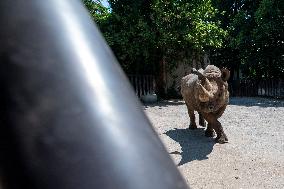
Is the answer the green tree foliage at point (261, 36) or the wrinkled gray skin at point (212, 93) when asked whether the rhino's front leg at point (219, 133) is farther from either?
the green tree foliage at point (261, 36)

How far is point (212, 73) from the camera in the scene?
892 centimetres

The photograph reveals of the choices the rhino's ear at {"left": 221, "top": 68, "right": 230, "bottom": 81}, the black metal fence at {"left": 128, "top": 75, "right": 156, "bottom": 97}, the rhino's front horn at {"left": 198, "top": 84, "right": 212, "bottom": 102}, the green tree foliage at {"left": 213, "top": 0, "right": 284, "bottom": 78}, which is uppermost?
the green tree foliage at {"left": 213, "top": 0, "right": 284, "bottom": 78}

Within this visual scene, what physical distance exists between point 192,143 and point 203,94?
1.41 metres

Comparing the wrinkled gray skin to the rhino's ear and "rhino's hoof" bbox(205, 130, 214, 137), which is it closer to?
the rhino's ear

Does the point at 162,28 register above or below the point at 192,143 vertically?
above

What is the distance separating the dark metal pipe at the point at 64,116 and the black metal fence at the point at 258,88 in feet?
88.6

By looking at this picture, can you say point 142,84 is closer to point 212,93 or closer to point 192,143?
point 192,143

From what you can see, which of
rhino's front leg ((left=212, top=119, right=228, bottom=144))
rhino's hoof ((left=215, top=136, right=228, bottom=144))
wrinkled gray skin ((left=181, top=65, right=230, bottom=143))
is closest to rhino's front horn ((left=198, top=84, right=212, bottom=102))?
wrinkled gray skin ((left=181, top=65, right=230, bottom=143))

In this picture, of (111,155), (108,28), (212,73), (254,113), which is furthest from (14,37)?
(108,28)

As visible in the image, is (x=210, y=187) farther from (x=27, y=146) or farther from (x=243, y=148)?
(x=27, y=146)

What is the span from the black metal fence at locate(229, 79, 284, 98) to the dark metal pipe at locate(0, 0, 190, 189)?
88.6 feet

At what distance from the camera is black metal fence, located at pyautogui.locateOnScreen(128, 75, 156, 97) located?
824 inches

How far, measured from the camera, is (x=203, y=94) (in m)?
8.53

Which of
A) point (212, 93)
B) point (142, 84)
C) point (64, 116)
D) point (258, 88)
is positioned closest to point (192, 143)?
point (212, 93)
